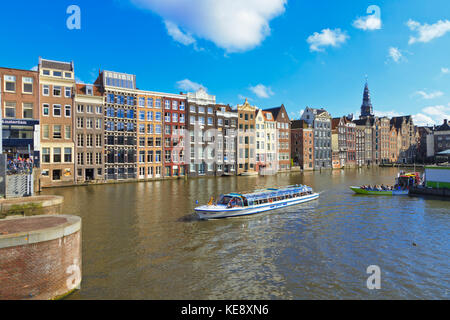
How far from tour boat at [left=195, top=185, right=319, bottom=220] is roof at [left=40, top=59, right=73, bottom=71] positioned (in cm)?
4487

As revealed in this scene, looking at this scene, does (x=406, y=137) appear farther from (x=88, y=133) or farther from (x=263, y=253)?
(x=263, y=253)

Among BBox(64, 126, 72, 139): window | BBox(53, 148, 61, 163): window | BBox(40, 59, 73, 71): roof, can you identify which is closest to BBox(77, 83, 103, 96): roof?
BBox(40, 59, 73, 71): roof

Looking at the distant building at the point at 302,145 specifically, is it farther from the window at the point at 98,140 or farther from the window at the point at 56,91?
the window at the point at 56,91

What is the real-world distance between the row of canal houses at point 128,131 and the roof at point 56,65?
0.55 feet

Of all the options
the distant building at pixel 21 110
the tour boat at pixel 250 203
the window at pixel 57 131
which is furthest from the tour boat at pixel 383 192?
the window at pixel 57 131

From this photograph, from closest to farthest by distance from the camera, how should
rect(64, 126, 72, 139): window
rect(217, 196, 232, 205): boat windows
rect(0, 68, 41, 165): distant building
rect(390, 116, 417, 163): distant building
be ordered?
rect(217, 196, 232, 205): boat windows
rect(0, 68, 41, 165): distant building
rect(64, 126, 72, 139): window
rect(390, 116, 417, 163): distant building

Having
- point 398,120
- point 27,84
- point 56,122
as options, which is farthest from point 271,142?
point 398,120

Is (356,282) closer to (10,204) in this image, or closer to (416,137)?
(10,204)

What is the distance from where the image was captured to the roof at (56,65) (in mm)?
54844

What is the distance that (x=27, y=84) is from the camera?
167 ft

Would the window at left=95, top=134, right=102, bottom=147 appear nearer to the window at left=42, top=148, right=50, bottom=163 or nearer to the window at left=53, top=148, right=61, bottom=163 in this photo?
the window at left=53, top=148, right=61, bottom=163

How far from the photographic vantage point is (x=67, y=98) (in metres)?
56.1

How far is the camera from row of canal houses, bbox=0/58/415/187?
51.2 m
